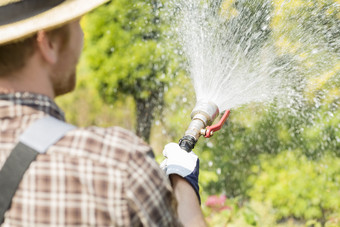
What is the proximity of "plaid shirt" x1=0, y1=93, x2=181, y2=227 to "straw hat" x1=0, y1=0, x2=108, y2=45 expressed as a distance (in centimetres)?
21

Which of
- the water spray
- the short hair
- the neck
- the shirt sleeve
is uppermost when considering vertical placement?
the water spray

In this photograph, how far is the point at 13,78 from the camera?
111cm

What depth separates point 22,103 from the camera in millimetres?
1098

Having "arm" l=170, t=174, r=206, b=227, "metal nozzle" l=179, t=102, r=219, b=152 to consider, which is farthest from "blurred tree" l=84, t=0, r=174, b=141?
"arm" l=170, t=174, r=206, b=227

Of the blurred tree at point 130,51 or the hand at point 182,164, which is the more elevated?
the blurred tree at point 130,51

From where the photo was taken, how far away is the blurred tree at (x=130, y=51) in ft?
13.6

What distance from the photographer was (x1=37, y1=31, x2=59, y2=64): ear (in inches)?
43.6

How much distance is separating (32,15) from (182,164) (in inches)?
30.9

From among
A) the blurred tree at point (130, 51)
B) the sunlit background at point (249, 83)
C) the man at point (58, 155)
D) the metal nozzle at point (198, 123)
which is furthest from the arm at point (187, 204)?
the blurred tree at point (130, 51)

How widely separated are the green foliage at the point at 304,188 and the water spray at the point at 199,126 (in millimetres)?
1575

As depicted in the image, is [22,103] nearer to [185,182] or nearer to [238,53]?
[185,182]

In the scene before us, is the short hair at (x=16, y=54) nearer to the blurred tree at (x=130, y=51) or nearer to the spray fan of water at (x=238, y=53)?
the spray fan of water at (x=238, y=53)

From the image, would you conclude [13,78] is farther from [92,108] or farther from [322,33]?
A: [92,108]

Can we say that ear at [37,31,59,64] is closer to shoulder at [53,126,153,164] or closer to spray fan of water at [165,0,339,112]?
shoulder at [53,126,153,164]
